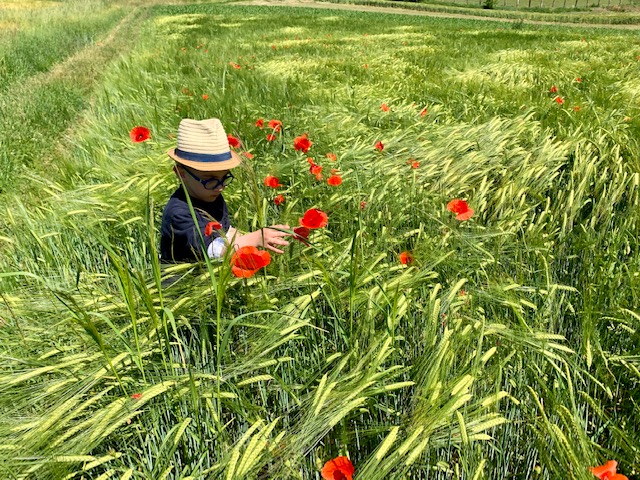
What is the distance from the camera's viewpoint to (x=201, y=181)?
170 cm

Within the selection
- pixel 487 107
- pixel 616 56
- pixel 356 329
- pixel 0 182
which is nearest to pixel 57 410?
pixel 356 329

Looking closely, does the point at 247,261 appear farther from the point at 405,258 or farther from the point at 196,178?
the point at 196,178

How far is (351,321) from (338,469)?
1.03 ft

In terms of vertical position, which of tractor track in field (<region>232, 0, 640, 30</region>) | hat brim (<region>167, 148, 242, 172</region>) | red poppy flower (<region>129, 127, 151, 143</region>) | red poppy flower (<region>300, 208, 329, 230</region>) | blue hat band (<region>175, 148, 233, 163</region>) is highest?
tractor track in field (<region>232, 0, 640, 30</region>)

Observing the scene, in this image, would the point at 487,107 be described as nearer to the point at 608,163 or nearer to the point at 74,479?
the point at 608,163

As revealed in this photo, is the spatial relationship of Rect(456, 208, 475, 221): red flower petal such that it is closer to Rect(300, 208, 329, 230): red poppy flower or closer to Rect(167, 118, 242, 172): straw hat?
Rect(300, 208, 329, 230): red poppy flower

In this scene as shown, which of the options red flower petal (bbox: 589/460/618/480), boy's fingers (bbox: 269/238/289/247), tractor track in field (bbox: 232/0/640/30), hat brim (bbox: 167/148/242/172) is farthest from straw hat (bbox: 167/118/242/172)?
tractor track in field (bbox: 232/0/640/30)

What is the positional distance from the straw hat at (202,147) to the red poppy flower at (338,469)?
111 cm

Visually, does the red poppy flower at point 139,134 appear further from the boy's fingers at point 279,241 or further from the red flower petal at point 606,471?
the red flower petal at point 606,471

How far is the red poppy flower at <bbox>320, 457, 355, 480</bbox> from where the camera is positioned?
0.82 m

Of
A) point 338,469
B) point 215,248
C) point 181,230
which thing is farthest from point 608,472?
point 181,230

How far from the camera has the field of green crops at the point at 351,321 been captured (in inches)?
36.4

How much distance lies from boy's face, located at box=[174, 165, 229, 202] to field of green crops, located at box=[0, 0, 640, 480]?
0.51 feet

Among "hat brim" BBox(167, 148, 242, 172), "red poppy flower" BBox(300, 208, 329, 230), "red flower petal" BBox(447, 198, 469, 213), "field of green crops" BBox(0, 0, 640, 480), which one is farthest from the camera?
"hat brim" BBox(167, 148, 242, 172)
